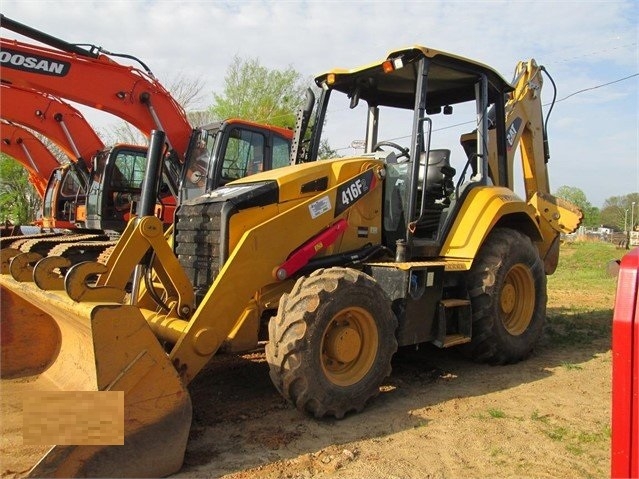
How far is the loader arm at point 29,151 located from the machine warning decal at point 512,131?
444 inches

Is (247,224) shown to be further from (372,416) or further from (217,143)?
(217,143)

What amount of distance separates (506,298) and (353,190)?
2180mm

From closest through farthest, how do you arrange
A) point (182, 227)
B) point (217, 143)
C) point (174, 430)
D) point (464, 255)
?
1. point (174, 430)
2. point (182, 227)
3. point (464, 255)
4. point (217, 143)

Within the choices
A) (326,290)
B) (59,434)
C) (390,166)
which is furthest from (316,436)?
(390,166)

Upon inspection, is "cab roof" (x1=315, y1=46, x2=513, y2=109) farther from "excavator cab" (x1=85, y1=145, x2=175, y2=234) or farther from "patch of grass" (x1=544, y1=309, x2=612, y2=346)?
"excavator cab" (x1=85, y1=145, x2=175, y2=234)

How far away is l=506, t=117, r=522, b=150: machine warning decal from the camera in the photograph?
7.11 metres

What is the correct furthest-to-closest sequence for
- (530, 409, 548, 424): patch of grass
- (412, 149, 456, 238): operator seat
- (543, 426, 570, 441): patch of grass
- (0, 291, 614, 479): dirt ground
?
(412, 149, 456, 238): operator seat
(530, 409, 548, 424): patch of grass
(543, 426, 570, 441): patch of grass
(0, 291, 614, 479): dirt ground

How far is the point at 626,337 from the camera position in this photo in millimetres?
2018

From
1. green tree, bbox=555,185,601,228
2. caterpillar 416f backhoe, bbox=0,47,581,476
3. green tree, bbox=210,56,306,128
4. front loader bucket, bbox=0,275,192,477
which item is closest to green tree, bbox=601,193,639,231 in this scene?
green tree, bbox=555,185,601,228

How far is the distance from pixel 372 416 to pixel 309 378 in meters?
0.69

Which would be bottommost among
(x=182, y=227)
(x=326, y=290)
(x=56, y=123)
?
(x=326, y=290)

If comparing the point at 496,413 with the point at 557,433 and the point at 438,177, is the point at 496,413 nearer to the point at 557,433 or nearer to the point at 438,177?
the point at 557,433

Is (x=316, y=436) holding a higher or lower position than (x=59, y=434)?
lower

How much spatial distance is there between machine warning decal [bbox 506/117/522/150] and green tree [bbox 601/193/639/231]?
6626 centimetres
